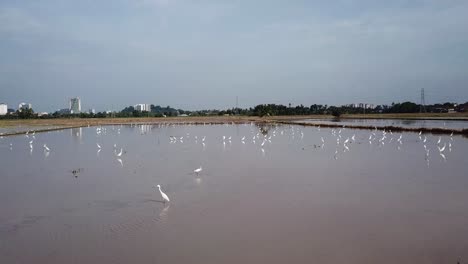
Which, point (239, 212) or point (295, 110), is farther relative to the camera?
point (295, 110)

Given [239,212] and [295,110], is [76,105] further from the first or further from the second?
[239,212]

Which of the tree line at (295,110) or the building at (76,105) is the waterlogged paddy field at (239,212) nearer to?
the tree line at (295,110)

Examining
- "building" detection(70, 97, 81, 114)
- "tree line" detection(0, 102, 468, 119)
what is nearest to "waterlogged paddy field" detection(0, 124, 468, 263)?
"tree line" detection(0, 102, 468, 119)

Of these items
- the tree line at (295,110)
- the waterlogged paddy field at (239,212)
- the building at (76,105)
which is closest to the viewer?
the waterlogged paddy field at (239,212)

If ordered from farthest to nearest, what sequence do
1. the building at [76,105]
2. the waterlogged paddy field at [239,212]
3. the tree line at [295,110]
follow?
the building at [76,105]
the tree line at [295,110]
the waterlogged paddy field at [239,212]

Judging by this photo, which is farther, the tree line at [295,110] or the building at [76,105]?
the building at [76,105]

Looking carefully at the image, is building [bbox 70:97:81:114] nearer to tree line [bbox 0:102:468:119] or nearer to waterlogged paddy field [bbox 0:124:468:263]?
tree line [bbox 0:102:468:119]

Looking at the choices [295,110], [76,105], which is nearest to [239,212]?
[295,110]

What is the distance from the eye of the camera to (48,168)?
17766 mm

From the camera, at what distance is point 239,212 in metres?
9.84

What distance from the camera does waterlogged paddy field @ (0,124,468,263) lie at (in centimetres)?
741

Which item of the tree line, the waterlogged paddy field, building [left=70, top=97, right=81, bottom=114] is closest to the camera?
the waterlogged paddy field

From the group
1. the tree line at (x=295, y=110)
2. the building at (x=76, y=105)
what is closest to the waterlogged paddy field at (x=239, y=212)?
the tree line at (x=295, y=110)

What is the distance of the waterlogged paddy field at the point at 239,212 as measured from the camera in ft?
24.3
